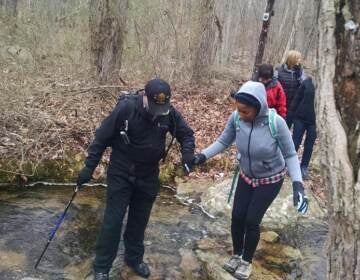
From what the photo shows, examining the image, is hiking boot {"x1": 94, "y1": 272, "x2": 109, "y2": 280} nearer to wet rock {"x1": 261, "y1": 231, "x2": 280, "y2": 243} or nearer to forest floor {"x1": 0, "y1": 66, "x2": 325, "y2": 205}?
wet rock {"x1": 261, "y1": 231, "x2": 280, "y2": 243}

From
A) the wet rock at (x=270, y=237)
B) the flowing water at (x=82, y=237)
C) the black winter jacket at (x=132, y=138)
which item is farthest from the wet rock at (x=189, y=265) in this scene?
the black winter jacket at (x=132, y=138)

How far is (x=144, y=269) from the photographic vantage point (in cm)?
476

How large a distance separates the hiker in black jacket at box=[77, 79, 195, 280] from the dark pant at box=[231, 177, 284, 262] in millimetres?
597

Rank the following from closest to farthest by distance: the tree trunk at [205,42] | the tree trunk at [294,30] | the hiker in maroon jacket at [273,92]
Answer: the hiker in maroon jacket at [273,92] < the tree trunk at [205,42] < the tree trunk at [294,30]

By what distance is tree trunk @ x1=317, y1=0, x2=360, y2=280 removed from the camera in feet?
6.65

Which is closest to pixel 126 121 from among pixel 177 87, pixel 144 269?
pixel 144 269

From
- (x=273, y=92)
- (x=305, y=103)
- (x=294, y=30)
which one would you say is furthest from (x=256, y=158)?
(x=294, y=30)

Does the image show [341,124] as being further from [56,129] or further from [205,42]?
[205,42]

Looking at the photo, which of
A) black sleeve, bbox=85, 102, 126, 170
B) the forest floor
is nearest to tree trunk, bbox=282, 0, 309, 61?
the forest floor

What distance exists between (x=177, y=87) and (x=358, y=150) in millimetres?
10648

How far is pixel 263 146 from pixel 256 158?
5.6 inches

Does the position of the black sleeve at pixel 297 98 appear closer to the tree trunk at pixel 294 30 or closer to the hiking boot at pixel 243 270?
the hiking boot at pixel 243 270

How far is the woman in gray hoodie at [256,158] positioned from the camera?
159 inches

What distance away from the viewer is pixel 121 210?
4.23 meters
